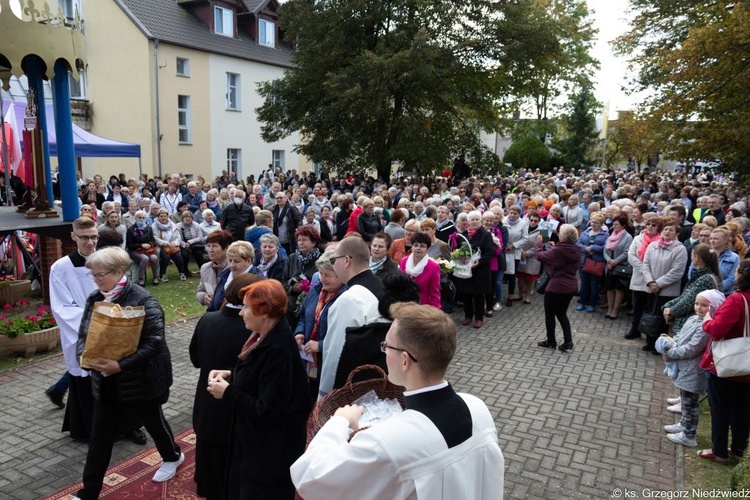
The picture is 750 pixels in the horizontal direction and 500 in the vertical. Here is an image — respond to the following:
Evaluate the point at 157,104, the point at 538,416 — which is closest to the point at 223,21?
the point at 157,104

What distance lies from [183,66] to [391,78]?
1327 centimetres

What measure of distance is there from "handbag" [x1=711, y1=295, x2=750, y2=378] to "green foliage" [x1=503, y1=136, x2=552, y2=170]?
3844 centimetres

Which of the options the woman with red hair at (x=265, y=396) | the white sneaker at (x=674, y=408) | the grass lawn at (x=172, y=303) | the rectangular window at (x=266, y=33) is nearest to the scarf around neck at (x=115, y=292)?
the woman with red hair at (x=265, y=396)

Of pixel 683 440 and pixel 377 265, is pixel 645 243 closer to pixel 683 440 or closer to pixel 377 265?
pixel 683 440

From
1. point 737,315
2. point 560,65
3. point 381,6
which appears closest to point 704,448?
point 737,315

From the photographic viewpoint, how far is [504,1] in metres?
20.6

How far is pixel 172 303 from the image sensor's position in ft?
33.9

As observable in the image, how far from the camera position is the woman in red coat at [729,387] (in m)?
4.67

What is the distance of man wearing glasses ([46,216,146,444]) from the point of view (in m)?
5.04

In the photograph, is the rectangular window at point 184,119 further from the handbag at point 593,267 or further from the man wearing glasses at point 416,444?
the man wearing glasses at point 416,444

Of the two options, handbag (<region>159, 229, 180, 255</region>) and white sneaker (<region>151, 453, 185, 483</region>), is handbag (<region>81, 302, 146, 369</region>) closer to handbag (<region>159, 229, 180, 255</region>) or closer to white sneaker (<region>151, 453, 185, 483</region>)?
white sneaker (<region>151, 453, 185, 483</region>)

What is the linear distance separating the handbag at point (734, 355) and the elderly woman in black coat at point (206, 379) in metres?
3.94

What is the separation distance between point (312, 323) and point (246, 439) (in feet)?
5.50

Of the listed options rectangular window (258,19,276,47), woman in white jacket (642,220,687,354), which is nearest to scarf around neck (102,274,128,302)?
woman in white jacket (642,220,687,354)
